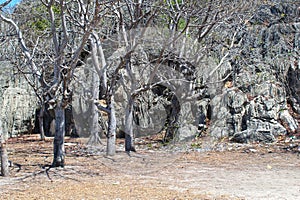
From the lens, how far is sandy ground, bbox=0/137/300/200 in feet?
16.8

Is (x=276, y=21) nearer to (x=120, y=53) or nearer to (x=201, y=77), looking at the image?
(x=201, y=77)

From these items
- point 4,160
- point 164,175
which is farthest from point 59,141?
point 164,175

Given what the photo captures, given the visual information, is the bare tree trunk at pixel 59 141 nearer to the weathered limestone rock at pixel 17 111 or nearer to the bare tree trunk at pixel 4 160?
the bare tree trunk at pixel 4 160

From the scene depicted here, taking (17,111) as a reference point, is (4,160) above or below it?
below

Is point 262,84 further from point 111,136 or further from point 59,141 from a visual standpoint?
point 59,141

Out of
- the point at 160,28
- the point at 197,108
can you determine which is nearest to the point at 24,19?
the point at 160,28

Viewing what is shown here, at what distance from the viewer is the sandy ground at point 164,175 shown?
16.8 feet

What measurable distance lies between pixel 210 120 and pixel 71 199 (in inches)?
322

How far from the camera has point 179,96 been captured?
11.8 metres

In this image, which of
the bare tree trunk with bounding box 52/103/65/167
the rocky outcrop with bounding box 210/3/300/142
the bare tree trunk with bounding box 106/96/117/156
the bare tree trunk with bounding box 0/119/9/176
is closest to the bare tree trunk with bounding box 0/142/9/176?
the bare tree trunk with bounding box 0/119/9/176

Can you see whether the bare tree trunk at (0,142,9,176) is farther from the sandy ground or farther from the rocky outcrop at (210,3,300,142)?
the rocky outcrop at (210,3,300,142)

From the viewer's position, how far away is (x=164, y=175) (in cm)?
661

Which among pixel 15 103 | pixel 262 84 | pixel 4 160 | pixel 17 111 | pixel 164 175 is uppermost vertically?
pixel 262 84

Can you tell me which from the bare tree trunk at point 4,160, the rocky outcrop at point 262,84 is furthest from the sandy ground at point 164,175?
the rocky outcrop at point 262,84
